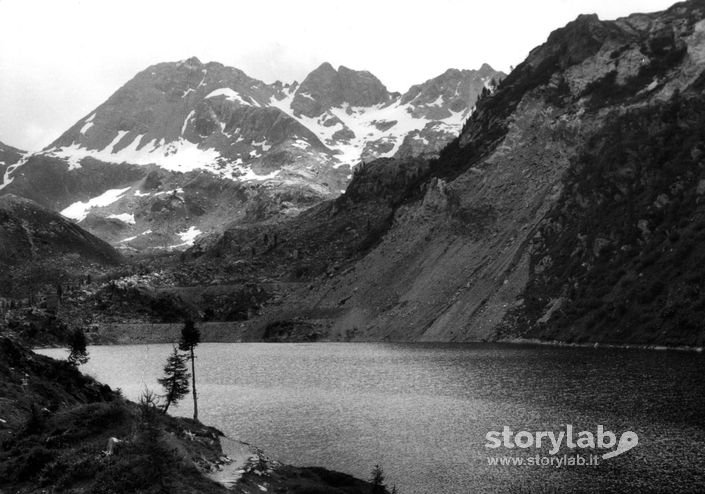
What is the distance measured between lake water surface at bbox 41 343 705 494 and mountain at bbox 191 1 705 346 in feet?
47.4

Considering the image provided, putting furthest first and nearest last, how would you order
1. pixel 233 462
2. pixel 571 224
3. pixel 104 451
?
pixel 571 224 → pixel 233 462 → pixel 104 451

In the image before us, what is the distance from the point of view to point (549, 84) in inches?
7480

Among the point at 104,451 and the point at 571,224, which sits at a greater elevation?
the point at 571,224

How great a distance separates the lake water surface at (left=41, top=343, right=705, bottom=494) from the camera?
40.4 meters

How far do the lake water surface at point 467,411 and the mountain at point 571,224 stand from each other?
14.4 metres

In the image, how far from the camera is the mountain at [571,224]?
110m

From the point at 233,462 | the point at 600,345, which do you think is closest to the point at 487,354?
the point at 600,345

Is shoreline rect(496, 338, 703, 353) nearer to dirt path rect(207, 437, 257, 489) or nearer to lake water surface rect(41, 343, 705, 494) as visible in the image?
lake water surface rect(41, 343, 705, 494)

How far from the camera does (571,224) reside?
136750 mm

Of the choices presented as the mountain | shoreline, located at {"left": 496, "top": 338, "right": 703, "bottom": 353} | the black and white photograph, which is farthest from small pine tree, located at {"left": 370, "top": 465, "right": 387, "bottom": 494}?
the mountain

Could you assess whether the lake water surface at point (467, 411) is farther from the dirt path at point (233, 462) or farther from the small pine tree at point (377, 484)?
the small pine tree at point (377, 484)

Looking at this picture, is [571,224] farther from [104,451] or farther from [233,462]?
[104,451]

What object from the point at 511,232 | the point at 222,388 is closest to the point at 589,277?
the point at 511,232

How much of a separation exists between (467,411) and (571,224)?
86395 mm
